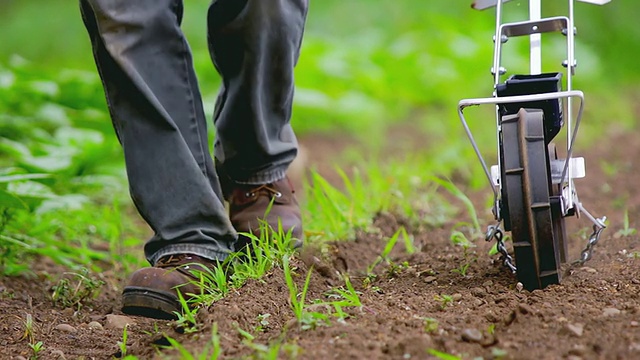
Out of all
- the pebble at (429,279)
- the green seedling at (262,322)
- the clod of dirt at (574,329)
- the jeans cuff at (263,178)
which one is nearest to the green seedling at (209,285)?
the green seedling at (262,322)

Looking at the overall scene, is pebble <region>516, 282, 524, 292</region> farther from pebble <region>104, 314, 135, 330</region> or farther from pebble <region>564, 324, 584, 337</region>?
pebble <region>104, 314, 135, 330</region>

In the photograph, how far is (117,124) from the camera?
2.50m

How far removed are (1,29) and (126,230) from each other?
6.21 meters

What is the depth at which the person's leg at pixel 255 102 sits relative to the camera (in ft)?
8.31

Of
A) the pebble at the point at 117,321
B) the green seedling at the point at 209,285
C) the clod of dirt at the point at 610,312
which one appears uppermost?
the green seedling at the point at 209,285

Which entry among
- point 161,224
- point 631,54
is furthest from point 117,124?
point 631,54

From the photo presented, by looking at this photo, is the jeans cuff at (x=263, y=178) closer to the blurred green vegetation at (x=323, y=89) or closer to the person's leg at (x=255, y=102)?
the person's leg at (x=255, y=102)

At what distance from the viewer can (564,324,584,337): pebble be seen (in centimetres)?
175

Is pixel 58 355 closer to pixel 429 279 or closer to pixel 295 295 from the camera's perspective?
pixel 295 295

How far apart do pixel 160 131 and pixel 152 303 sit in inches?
18.5

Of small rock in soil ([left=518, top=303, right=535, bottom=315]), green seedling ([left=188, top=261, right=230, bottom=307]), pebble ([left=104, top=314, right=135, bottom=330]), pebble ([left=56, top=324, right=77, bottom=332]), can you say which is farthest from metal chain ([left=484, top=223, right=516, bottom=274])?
pebble ([left=56, top=324, right=77, bottom=332])

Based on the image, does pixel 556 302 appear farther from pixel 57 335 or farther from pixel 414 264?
pixel 57 335

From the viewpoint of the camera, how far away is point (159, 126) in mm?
2412

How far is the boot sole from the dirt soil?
32mm
